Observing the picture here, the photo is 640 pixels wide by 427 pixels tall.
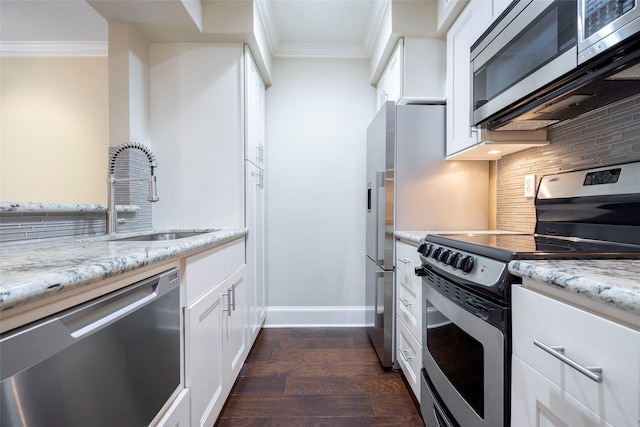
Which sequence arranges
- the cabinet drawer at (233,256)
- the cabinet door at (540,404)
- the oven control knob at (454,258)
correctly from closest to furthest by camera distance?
the cabinet door at (540,404) → the oven control knob at (454,258) → the cabinet drawer at (233,256)

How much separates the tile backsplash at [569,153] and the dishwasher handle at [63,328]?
5.52 ft

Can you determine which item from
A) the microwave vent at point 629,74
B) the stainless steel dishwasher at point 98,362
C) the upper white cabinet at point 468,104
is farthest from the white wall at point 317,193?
the microwave vent at point 629,74

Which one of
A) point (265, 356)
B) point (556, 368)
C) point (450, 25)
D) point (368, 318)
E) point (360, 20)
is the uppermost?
point (360, 20)

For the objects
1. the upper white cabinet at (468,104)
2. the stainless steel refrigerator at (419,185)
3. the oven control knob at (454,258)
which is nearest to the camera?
the oven control knob at (454,258)

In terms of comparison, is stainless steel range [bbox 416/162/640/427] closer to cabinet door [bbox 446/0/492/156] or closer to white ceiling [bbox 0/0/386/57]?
cabinet door [bbox 446/0/492/156]

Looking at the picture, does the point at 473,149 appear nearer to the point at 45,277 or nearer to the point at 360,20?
the point at 360,20

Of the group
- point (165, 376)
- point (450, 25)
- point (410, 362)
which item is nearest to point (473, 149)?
point (450, 25)

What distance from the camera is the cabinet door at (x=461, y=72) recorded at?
4.93 feet

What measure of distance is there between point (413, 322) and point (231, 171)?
1497 mm

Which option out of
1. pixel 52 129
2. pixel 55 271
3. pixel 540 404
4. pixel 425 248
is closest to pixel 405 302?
pixel 425 248

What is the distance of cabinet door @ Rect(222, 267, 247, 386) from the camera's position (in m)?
1.49

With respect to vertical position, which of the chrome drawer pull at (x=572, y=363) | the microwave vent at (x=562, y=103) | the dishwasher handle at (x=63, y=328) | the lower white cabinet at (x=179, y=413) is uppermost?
the microwave vent at (x=562, y=103)

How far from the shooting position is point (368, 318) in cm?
241

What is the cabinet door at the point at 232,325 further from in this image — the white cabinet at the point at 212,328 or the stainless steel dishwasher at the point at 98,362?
the stainless steel dishwasher at the point at 98,362
